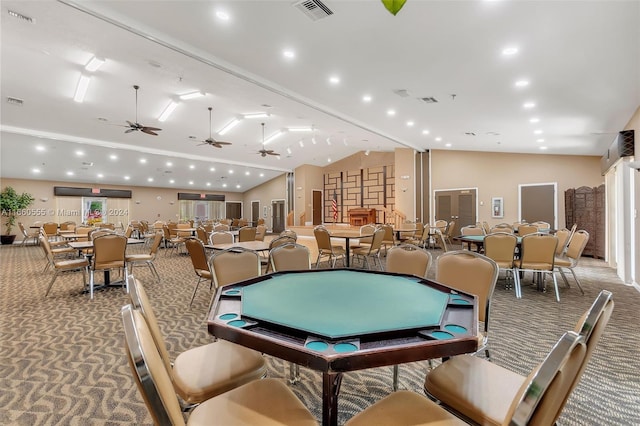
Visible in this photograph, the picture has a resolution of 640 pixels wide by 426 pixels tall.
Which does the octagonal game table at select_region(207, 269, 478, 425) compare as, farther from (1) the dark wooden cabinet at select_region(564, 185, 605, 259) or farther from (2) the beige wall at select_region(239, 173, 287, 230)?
(2) the beige wall at select_region(239, 173, 287, 230)

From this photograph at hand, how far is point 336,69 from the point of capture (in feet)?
18.6

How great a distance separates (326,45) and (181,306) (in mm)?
4550

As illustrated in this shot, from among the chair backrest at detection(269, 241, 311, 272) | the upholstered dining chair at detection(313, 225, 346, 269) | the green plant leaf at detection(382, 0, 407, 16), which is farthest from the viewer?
the upholstered dining chair at detection(313, 225, 346, 269)

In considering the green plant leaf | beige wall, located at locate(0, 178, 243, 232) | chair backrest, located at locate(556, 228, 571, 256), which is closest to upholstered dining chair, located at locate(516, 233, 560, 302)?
chair backrest, located at locate(556, 228, 571, 256)

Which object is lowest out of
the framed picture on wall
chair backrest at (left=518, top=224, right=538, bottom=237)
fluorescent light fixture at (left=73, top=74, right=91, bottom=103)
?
chair backrest at (left=518, top=224, right=538, bottom=237)

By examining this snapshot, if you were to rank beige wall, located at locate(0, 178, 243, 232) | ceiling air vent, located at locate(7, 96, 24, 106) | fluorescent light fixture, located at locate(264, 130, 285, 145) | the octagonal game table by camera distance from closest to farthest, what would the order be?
the octagonal game table < ceiling air vent, located at locate(7, 96, 24, 106) < fluorescent light fixture, located at locate(264, 130, 285, 145) < beige wall, located at locate(0, 178, 243, 232)

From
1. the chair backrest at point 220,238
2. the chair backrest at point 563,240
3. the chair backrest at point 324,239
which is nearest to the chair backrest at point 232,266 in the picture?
the chair backrest at point 220,238

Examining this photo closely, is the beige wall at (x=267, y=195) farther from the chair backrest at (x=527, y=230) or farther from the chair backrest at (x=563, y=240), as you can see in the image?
the chair backrest at (x=563, y=240)

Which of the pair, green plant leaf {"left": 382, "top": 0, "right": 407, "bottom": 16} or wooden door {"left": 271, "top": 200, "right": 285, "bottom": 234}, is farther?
wooden door {"left": 271, "top": 200, "right": 285, "bottom": 234}

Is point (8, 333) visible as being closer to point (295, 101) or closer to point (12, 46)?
point (12, 46)

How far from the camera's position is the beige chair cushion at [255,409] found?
1.26 metres

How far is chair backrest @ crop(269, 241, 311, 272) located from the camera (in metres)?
3.20

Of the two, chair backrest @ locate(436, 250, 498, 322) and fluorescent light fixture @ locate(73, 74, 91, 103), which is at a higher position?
fluorescent light fixture @ locate(73, 74, 91, 103)

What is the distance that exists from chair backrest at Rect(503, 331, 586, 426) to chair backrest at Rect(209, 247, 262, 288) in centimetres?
234
